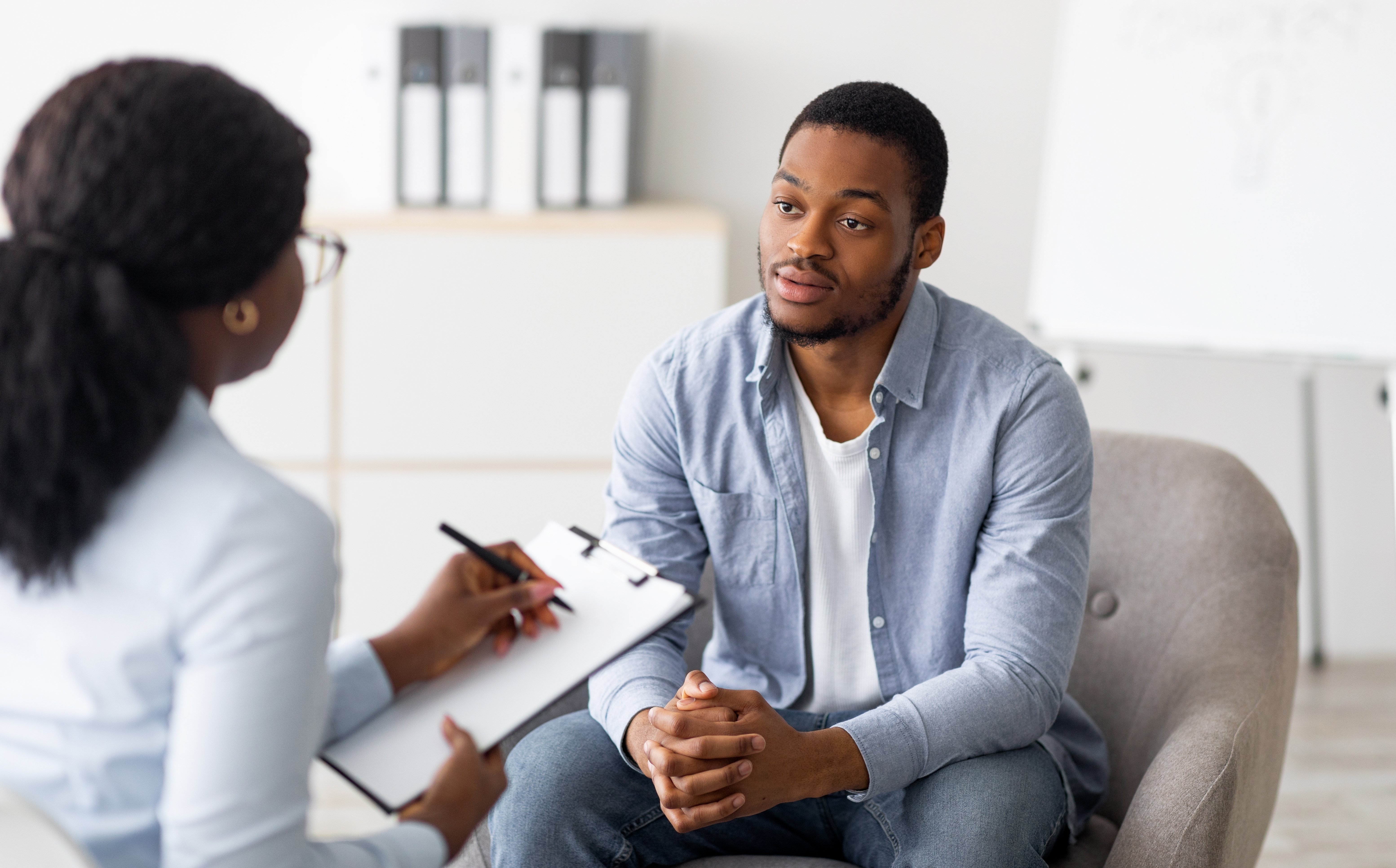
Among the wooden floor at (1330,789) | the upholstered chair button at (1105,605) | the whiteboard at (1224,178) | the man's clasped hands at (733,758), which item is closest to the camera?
the man's clasped hands at (733,758)

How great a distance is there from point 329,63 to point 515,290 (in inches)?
29.0

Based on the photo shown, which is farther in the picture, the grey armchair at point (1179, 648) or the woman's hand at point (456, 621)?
the grey armchair at point (1179, 648)

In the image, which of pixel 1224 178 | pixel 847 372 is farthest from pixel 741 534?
pixel 1224 178

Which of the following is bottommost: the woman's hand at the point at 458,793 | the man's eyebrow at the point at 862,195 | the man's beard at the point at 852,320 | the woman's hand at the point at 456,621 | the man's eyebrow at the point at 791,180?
the woman's hand at the point at 458,793

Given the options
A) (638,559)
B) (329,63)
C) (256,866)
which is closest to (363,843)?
(256,866)

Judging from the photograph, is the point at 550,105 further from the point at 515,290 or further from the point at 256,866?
the point at 256,866

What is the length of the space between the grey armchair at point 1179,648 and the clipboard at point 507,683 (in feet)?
1.31

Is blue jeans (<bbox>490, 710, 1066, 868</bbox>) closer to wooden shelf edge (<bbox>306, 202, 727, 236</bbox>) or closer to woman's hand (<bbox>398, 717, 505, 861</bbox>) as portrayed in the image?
woman's hand (<bbox>398, 717, 505, 861</bbox>)

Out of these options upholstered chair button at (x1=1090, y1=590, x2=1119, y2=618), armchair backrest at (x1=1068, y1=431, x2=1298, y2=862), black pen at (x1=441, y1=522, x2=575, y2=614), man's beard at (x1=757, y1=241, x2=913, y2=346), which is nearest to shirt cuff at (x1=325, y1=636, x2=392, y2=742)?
black pen at (x1=441, y1=522, x2=575, y2=614)

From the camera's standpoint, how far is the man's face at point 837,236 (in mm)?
1427

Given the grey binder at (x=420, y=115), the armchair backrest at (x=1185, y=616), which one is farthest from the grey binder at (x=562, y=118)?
the armchair backrest at (x=1185, y=616)

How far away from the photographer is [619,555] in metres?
Result: 1.13

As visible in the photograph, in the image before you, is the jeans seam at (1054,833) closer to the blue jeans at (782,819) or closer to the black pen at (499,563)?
the blue jeans at (782,819)

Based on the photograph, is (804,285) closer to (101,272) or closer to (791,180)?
(791,180)
